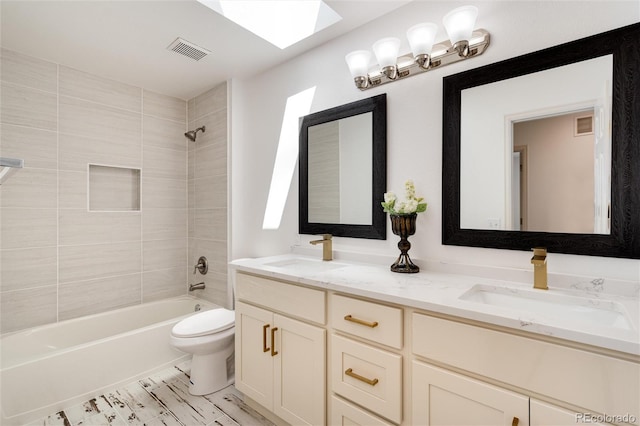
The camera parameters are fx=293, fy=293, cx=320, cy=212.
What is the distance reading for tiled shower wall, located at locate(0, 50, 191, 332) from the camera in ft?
7.16

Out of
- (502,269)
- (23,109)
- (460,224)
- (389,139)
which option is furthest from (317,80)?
(23,109)

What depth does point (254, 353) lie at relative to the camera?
1.72 metres

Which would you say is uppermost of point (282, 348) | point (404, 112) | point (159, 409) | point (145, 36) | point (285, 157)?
point (145, 36)

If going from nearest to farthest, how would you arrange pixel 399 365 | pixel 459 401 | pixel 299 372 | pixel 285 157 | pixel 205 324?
pixel 459 401, pixel 399 365, pixel 299 372, pixel 205 324, pixel 285 157

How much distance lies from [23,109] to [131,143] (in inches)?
28.8

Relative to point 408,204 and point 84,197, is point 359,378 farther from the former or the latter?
point 84,197

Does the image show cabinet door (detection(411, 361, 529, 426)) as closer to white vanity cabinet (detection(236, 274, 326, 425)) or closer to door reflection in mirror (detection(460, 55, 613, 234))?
white vanity cabinet (detection(236, 274, 326, 425))

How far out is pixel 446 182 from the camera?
154 cm

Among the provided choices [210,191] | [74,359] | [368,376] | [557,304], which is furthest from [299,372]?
[210,191]

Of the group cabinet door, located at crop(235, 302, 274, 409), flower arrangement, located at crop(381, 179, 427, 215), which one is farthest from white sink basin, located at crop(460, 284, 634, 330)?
cabinet door, located at crop(235, 302, 274, 409)

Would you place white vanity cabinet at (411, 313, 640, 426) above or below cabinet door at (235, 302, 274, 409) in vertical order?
above

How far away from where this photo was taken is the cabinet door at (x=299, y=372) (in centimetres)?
139

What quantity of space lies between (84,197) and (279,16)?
2175 millimetres

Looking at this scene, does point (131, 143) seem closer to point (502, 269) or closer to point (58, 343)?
point (58, 343)
